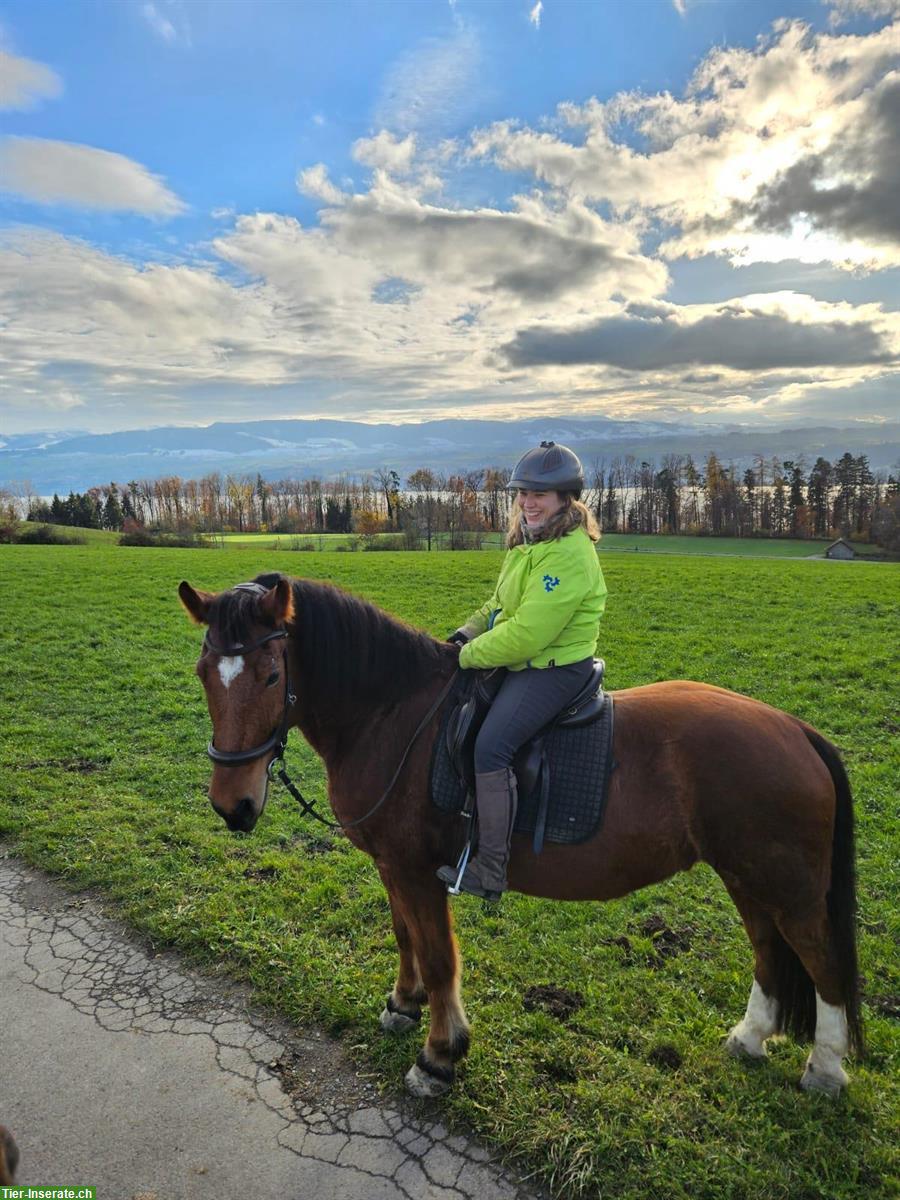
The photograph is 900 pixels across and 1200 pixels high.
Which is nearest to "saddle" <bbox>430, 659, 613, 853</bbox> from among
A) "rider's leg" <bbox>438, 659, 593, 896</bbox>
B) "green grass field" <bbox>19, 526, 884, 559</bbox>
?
"rider's leg" <bbox>438, 659, 593, 896</bbox>

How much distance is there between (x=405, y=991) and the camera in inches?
161

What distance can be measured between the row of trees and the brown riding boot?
62408 millimetres

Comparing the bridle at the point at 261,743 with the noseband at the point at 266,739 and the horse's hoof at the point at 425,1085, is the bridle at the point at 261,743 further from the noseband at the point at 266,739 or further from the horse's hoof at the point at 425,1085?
the horse's hoof at the point at 425,1085

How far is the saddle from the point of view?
340 cm

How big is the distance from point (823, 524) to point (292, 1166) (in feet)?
304

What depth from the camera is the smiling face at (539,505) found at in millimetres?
3518

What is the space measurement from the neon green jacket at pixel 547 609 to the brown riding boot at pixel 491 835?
25.4 inches

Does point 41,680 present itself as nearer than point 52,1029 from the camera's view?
No

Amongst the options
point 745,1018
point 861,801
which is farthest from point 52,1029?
point 861,801

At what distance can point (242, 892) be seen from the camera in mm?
5379

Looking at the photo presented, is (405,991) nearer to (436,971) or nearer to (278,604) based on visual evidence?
(436,971)

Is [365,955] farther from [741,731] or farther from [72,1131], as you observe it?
[741,731]

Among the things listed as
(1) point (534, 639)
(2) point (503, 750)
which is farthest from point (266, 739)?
(1) point (534, 639)

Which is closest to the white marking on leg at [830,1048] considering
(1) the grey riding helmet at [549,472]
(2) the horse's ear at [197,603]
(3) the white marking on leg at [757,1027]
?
(3) the white marking on leg at [757,1027]
